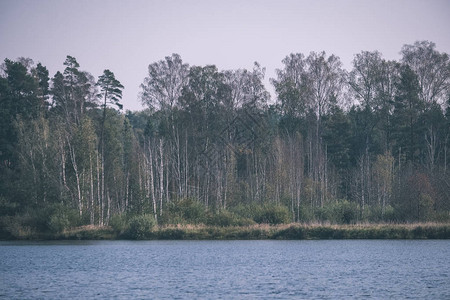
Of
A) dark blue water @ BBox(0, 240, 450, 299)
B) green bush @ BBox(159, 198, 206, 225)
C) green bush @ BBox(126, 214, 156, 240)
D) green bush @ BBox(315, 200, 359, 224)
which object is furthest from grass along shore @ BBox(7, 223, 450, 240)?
green bush @ BBox(315, 200, 359, 224)

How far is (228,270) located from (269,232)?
19163mm

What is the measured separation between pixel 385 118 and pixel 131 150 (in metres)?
32.8

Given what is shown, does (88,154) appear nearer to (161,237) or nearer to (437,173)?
(161,237)

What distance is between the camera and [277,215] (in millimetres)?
52375

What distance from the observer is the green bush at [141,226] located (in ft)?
167

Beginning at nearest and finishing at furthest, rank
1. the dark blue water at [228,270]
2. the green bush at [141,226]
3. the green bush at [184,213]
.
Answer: the dark blue water at [228,270], the green bush at [141,226], the green bush at [184,213]

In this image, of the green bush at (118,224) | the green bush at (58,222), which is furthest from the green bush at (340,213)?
the green bush at (58,222)

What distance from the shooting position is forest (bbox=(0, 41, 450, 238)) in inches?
2141

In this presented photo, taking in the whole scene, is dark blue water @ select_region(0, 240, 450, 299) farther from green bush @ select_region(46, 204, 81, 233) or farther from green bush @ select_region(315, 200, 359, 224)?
green bush @ select_region(315, 200, 359, 224)

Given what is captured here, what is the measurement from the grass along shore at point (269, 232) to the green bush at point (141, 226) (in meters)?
0.10

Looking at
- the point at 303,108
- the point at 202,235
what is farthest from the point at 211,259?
the point at 303,108

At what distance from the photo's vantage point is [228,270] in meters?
32.5

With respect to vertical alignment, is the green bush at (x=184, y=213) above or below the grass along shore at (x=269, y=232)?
above

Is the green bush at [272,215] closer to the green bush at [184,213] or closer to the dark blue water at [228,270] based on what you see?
the dark blue water at [228,270]
